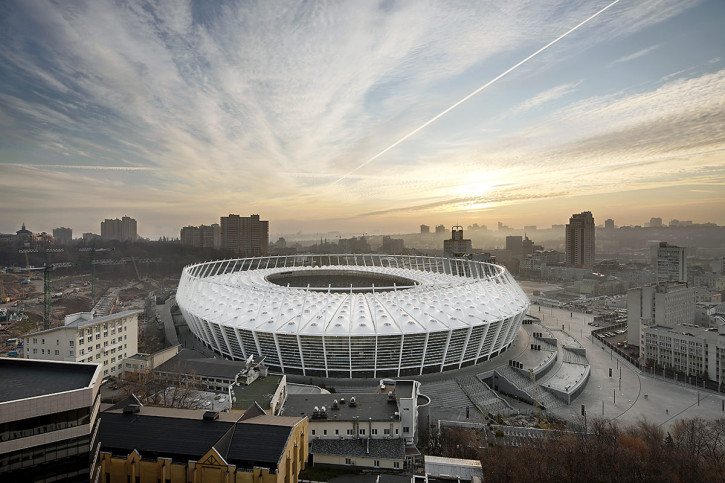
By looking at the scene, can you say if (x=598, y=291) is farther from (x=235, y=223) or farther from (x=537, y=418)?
(x=235, y=223)

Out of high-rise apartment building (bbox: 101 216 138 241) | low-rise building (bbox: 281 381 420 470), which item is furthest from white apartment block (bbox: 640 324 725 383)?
high-rise apartment building (bbox: 101 216 138 241)

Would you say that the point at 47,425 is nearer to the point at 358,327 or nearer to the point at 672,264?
the point at 358,327

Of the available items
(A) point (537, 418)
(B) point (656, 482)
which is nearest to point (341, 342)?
(A) point (537, 418)

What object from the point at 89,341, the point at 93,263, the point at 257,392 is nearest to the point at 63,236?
the point at 93,263

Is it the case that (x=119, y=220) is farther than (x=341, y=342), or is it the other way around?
(x=119, y=220)

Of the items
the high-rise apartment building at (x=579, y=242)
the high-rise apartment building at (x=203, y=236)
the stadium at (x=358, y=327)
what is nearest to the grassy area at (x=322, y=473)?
the stadium at (x=358, y=327)

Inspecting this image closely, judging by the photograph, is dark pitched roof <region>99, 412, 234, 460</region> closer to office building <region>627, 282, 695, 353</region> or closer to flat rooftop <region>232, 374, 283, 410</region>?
flat rooftop <region>232, 374, 283, 410</region>
